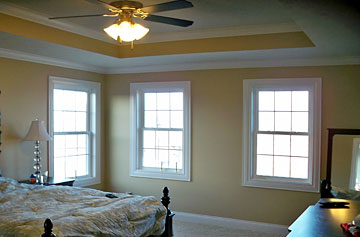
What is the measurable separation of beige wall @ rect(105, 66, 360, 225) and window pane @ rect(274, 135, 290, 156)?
50 cm

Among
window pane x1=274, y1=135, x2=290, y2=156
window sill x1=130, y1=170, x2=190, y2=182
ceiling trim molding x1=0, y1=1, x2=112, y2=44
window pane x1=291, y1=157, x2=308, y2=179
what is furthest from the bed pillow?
ceiling trim molding x1=0, y1=1, x2=112, y2=44

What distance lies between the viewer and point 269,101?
536 centimetres

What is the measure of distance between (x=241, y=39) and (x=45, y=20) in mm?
2387

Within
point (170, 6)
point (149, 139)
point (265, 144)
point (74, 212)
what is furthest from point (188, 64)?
point (74, 212)

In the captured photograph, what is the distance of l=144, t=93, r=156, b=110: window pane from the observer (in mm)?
6195

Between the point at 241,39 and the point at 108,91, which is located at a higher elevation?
the point at 241,39

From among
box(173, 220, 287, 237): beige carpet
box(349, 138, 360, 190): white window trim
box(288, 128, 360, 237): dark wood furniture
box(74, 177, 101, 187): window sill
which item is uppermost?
box(349, 138, 360, 190): white window trim

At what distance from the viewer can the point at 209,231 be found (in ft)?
17.1

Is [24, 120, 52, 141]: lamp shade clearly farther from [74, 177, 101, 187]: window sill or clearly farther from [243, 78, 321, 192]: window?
[243, 78, 321, 192]: window

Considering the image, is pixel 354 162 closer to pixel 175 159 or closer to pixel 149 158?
pixel 175 159

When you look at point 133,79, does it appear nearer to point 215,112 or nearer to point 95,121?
point 95,121

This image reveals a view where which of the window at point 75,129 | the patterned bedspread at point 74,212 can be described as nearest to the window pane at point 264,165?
the patterned bedspread at point 74,212

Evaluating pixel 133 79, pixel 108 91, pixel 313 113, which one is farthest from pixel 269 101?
pixel 108 91

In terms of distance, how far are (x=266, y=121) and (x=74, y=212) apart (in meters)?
3.25
